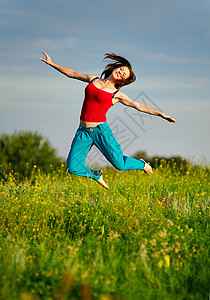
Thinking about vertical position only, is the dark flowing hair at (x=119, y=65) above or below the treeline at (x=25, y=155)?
above

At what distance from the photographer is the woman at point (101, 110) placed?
19.0ft

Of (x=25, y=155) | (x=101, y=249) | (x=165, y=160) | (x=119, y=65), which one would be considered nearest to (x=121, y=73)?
(x=119, y=65)

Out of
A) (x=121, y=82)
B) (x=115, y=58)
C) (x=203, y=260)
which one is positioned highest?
(x=115, y=58)

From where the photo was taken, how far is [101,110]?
5.83 m

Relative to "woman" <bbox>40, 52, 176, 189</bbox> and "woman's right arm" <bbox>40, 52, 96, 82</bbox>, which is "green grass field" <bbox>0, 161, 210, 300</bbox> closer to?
"woman" <bbox>40, 52, 176, 189</bbox>

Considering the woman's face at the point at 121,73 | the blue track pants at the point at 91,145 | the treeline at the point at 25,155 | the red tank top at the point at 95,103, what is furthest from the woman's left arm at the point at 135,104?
the treeline at the point at 25,155

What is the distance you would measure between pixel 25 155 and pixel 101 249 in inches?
228

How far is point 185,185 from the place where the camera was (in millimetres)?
7695

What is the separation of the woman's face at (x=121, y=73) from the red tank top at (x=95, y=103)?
272 mm

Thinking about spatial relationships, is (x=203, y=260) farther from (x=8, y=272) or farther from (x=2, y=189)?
(x=2, y=189)

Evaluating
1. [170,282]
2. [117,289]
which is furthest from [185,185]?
[117,289]

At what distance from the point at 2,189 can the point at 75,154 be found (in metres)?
2.30

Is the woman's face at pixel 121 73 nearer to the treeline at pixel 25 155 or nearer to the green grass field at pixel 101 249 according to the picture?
the green grass field at pixel 101 249

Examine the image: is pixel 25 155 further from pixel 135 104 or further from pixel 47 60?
pixel 135 104
